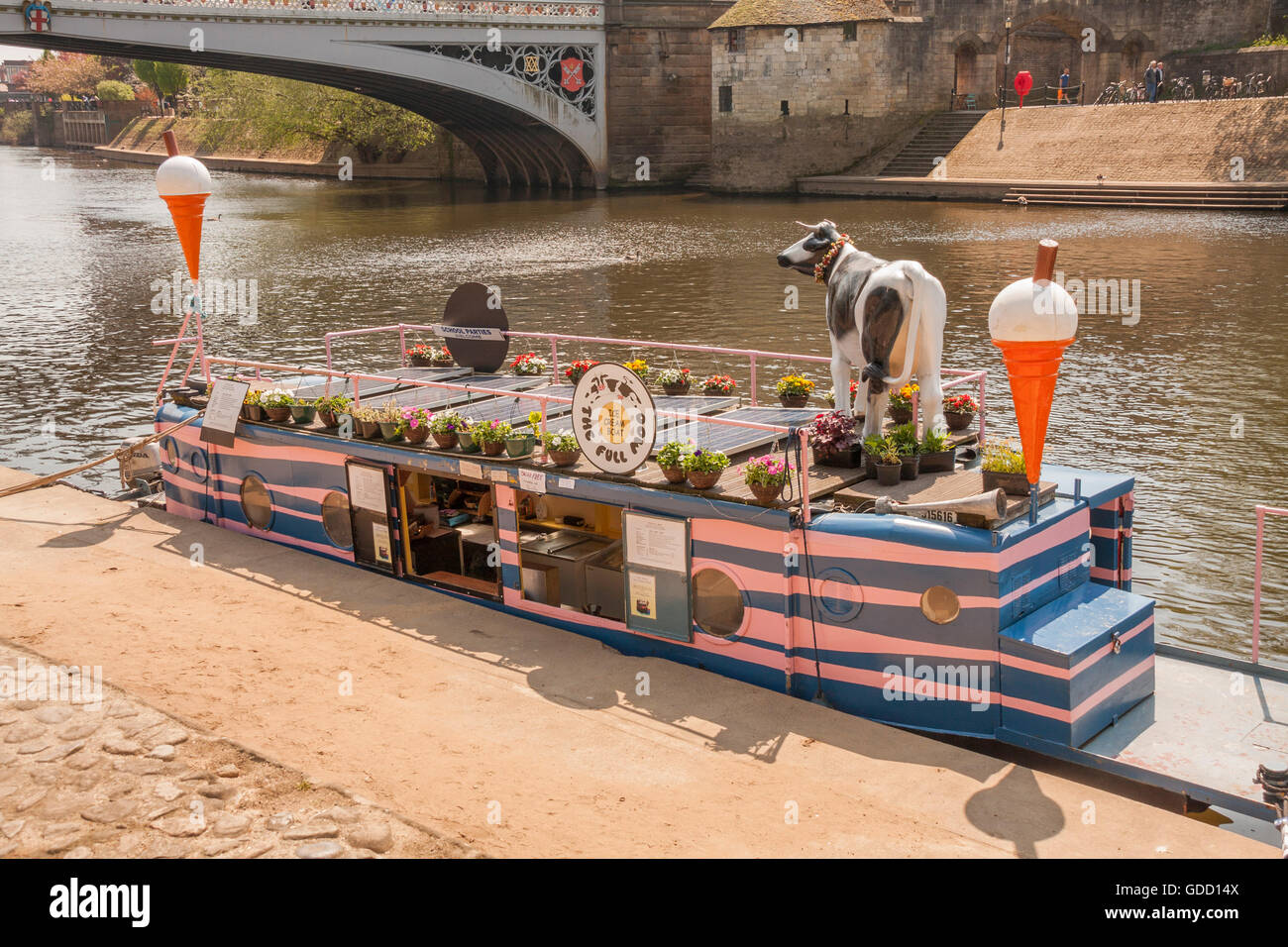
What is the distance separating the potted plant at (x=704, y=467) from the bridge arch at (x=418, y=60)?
5362 centimetres

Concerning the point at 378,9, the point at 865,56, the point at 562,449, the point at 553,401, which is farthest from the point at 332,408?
the point at 865,56

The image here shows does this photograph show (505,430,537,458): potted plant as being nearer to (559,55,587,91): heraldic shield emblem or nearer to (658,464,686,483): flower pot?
(658,464,686,483): flower pot

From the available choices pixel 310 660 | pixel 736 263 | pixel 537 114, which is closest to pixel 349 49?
pixel 537 114

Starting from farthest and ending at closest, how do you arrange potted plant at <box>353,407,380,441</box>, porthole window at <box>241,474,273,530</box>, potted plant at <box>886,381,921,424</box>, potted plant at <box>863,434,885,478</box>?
1. porthole window at <box>241,474,273,530</box>
2. potted plant at <box>353,407,380,441</box>
3. potted plant at <box>886,381,921,424</box>
4. potted plant at <box>863,434,885,478</box>

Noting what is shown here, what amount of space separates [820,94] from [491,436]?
61.4 m

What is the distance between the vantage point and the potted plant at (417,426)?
53.7ft

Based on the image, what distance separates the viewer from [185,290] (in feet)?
162

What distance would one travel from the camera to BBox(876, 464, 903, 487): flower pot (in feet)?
45.2

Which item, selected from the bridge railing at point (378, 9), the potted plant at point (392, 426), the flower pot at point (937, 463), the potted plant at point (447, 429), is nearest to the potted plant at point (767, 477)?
the flower pot at point (937, 463)

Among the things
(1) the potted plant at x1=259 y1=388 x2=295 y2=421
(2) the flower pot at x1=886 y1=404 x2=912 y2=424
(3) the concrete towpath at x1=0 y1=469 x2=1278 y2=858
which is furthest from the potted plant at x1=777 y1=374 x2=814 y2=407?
(1) the potted plant at x1=259 y1=388 x2=295 y2=421

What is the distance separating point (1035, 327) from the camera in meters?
11.2

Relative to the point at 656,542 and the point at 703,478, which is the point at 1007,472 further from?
the point at 656,542

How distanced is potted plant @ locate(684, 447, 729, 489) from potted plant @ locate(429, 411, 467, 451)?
3.61 m
